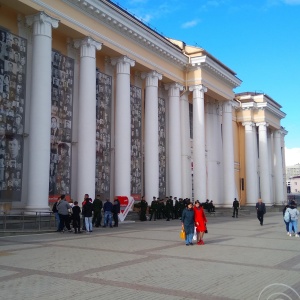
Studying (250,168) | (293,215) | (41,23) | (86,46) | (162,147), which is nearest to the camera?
(293,215)

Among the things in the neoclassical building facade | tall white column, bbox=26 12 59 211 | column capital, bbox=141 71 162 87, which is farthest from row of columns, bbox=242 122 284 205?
tall white column, bbox=26 12 59 211

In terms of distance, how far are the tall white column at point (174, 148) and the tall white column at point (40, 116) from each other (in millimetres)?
12423

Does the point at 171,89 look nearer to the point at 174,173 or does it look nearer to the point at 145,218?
the point at 174,173

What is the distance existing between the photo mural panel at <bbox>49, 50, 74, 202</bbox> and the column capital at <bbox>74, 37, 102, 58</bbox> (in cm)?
97

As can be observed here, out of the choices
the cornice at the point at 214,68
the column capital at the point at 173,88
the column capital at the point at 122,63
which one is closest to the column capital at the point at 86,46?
the column capital at the point at 122,63

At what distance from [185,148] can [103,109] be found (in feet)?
30.9

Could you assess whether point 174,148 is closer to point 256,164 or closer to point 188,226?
point 188,226

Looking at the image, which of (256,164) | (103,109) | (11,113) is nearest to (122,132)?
(103,109)

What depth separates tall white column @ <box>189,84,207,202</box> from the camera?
3058 centimetres

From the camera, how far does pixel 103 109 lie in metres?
23.6

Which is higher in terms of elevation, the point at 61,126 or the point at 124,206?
the point at 61,126

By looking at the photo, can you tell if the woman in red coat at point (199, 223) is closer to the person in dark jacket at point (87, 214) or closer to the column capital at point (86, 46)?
the person in dark jacket at point (87, 214)

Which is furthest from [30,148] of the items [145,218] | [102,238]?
[145,218]

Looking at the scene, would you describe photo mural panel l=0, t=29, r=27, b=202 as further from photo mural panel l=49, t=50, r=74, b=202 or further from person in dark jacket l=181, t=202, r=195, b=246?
person in dark jacket l=181, t=202, r=195, b=246
